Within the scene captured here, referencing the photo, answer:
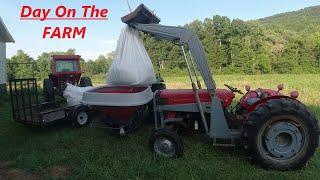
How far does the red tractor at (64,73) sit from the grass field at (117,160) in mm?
5608

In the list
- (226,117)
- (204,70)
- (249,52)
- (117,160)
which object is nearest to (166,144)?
(117,160)

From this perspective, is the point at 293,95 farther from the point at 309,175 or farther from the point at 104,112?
the point at 104,112

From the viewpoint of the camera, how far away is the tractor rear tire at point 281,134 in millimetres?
5551

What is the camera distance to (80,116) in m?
→ 9.43

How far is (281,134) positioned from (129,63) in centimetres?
307

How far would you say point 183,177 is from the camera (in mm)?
5301

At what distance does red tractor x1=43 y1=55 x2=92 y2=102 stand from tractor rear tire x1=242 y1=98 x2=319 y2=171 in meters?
9.13

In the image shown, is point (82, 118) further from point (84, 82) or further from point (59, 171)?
point (84, 82)

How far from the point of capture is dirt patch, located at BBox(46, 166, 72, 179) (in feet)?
18.4

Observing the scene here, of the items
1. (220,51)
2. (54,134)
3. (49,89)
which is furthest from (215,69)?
(54,134)

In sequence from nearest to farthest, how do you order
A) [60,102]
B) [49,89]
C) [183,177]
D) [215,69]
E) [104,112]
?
1. [183,177]
2. [104,112]
3. [60,102]
4. [49,89]
5. [215,69]

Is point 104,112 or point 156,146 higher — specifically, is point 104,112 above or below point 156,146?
above

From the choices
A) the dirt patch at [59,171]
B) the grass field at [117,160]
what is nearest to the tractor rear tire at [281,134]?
the grass field at [117,160]

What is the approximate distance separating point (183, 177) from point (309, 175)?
1813 mm
